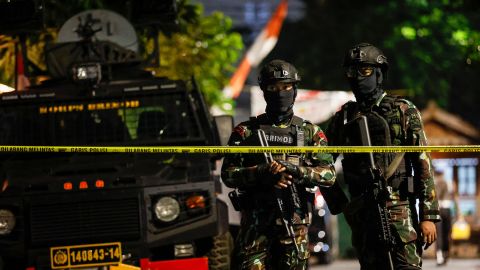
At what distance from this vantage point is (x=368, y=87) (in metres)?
9.94

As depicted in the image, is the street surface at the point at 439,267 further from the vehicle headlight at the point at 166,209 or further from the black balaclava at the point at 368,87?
the black balaclava at the point at 368,87

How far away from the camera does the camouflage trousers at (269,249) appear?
9523 millimetres

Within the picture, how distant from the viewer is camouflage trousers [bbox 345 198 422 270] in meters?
9.63

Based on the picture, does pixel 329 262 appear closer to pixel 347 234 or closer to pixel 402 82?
pixel 347 234

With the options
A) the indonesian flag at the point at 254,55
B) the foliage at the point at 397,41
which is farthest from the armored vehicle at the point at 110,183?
the foliage at the point at 397,41

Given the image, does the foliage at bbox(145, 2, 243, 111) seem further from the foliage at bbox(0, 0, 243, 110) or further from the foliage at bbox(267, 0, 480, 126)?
the foliage at bbox(267, 0, 480, 126)

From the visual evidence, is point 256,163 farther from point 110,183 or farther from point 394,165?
point 110,183

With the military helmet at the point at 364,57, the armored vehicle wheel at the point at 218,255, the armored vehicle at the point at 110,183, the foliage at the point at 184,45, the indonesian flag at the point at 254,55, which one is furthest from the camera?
the indonesian flag at the point at 254,55

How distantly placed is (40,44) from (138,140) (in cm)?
791

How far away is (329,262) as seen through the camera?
24.4 m

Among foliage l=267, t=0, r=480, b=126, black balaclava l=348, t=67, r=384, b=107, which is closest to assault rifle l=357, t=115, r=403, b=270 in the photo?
black balaclava l=348, t=67, r=384, b=107

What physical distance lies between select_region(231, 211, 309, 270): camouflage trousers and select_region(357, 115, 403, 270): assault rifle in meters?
0.51

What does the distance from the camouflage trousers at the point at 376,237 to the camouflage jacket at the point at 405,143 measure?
0.11 meters

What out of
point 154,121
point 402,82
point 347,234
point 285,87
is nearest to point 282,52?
point 402,82
